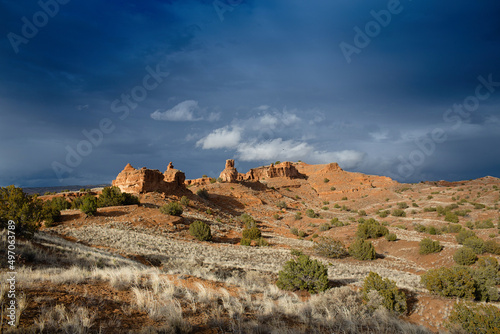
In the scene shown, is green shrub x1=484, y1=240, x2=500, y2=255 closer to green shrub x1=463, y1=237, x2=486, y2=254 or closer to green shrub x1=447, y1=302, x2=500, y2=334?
green shrub x1=463, y1=237, x2=486, y2=254

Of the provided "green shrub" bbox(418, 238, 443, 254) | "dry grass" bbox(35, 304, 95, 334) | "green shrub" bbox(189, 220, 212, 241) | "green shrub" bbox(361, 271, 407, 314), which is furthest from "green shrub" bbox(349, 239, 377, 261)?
"dry grass" bbox(35, 304, 95, 334)

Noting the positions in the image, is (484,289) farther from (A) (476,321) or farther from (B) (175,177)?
(B) (175,177)

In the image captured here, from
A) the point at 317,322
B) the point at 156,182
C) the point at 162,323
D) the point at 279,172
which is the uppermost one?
the point at 279,172

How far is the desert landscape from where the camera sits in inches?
205

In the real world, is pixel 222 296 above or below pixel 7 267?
below

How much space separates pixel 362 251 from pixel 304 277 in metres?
12.8

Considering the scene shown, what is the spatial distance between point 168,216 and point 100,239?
36.2 feet

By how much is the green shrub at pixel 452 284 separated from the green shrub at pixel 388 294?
97.5 inches

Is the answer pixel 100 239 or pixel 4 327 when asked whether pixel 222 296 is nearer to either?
pixel 4 327

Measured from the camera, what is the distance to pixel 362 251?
70.2 feet

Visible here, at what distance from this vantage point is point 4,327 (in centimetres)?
377

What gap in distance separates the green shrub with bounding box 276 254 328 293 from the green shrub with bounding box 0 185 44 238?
44.9 feet

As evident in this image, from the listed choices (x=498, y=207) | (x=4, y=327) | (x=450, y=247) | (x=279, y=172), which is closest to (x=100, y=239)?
(x=4, y=327)

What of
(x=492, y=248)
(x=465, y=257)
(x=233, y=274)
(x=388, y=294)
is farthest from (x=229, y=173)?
(x=388, y=294)
